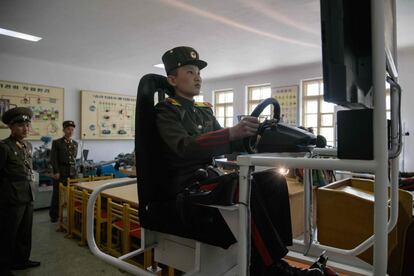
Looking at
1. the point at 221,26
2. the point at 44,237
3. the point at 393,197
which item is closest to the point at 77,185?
the point at 44,237

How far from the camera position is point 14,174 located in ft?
8.73

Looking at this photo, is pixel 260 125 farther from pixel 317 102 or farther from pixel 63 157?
pixel 317 102

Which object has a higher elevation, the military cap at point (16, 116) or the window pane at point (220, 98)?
the window pane at point (220, 98)

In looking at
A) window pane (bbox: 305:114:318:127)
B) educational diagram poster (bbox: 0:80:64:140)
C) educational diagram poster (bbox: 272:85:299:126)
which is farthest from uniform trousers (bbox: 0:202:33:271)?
window pane (bbox: 305:114:318:127)

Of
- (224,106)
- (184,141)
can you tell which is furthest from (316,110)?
(184,141)

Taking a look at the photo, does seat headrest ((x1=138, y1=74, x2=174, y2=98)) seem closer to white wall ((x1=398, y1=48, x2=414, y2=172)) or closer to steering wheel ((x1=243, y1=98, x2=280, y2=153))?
steering wheel ((x1=243, y1=98, x2=280, y2=153))

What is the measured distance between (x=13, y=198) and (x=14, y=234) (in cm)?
35

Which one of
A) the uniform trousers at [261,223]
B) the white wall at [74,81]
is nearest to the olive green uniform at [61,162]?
the white wall at [74,81]

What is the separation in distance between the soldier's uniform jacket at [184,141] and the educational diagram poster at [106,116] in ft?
20.1

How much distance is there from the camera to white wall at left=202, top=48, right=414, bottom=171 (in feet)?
17.7

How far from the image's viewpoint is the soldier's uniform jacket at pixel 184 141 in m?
1.01

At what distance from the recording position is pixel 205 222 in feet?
3.39

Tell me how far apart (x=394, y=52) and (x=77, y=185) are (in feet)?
12.6

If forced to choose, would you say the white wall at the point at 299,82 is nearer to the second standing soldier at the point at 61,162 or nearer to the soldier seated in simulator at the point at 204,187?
the second standing soldier at the point at 61,162
